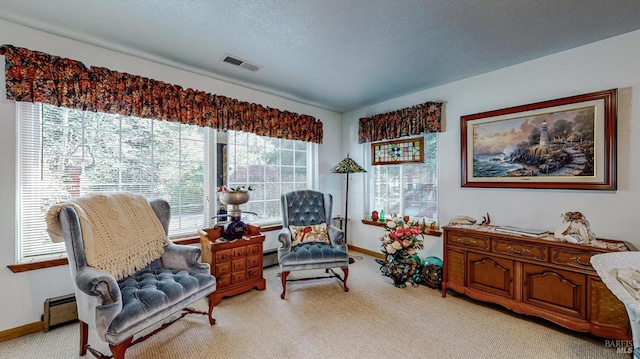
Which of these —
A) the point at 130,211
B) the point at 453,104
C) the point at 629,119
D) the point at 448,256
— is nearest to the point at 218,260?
the point at 130,211

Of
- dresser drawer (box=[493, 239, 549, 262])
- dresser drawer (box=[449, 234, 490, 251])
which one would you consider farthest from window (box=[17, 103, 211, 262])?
dresser drawer (box=[493, 239, 549, 262])

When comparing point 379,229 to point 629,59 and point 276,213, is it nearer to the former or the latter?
point 276,213

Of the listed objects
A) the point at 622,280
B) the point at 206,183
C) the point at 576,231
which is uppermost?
the point at 206,183

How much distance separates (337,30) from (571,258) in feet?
8.80

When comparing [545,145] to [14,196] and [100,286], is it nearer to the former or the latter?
[100,286]

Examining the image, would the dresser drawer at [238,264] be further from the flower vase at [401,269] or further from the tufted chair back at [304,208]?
the flower vase at [401,269]

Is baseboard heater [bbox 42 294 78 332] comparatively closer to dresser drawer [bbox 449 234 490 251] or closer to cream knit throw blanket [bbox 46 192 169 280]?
cream knit throw blanket [bbox 46 192 169 280]

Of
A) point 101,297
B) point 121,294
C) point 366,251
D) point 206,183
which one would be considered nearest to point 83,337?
point 121,294

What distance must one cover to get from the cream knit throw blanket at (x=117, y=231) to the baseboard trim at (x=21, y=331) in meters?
1.01

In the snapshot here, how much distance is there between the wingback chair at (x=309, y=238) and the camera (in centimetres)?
274

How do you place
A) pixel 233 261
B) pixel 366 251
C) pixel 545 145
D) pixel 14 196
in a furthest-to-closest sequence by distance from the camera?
pixel 366 251 < pixel 233 261 < pixel 545 145 < pixel 14 196

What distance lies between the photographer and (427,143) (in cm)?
356

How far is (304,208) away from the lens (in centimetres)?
344


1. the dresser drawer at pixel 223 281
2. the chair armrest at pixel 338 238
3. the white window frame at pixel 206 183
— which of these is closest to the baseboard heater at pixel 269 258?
the white window frame at pixel 206 183
